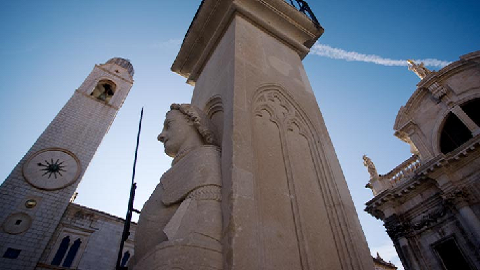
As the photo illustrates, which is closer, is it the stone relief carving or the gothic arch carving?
the stone relief carving

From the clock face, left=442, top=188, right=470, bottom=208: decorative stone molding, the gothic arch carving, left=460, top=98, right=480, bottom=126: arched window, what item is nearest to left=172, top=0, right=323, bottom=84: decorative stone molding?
the gothic arch carving

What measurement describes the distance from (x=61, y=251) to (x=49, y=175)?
17.4ft

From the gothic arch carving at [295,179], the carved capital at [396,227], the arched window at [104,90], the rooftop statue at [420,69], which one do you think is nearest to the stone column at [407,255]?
the carved capital at [396,227]

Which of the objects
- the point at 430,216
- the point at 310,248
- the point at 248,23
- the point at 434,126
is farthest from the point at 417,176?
the point at 310,248

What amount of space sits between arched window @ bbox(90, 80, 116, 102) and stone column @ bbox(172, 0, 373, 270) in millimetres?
26386

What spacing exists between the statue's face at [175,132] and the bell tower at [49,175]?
59.4 ft

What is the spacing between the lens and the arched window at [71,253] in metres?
18.3

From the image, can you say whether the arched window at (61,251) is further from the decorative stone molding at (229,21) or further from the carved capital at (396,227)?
the carved capital at (396,227)

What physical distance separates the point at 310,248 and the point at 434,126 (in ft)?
53.0

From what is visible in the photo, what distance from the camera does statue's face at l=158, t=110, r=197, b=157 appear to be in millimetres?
2412

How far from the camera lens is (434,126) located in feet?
47.2

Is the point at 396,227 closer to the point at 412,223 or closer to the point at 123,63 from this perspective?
the point at 412,223

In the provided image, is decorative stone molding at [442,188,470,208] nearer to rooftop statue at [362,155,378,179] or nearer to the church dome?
rooftop statue at [362,155,378,179]

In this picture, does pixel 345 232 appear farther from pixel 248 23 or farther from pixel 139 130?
pixel 248 23
